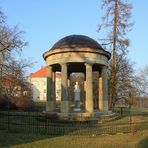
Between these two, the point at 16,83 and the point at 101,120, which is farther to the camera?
the point at 16,83

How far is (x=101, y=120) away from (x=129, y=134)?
6926 mm

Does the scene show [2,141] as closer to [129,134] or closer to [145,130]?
[129,134]

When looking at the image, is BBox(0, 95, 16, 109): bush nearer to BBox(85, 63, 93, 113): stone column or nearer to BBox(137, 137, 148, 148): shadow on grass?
BBox(85, 63, 93, 113): stone column

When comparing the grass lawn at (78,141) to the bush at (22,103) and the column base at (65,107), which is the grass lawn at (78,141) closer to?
the column base at (65,107)

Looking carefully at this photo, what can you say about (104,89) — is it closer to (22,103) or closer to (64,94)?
(64,94)

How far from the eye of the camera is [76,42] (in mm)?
25703

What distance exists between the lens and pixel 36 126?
60.0 feet

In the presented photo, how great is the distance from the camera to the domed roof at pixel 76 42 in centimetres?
2530

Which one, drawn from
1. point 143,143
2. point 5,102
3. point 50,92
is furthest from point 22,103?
point 143,143

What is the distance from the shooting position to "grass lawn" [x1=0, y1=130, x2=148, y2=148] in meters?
12.8

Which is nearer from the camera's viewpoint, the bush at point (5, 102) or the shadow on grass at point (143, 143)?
the shadow on grass at point (143, 143)

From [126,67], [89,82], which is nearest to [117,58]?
[126,67]

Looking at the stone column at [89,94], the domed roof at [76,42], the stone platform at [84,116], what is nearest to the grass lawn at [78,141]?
the stone platform at [84,116]

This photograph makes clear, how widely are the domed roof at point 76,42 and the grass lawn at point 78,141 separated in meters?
10.5
